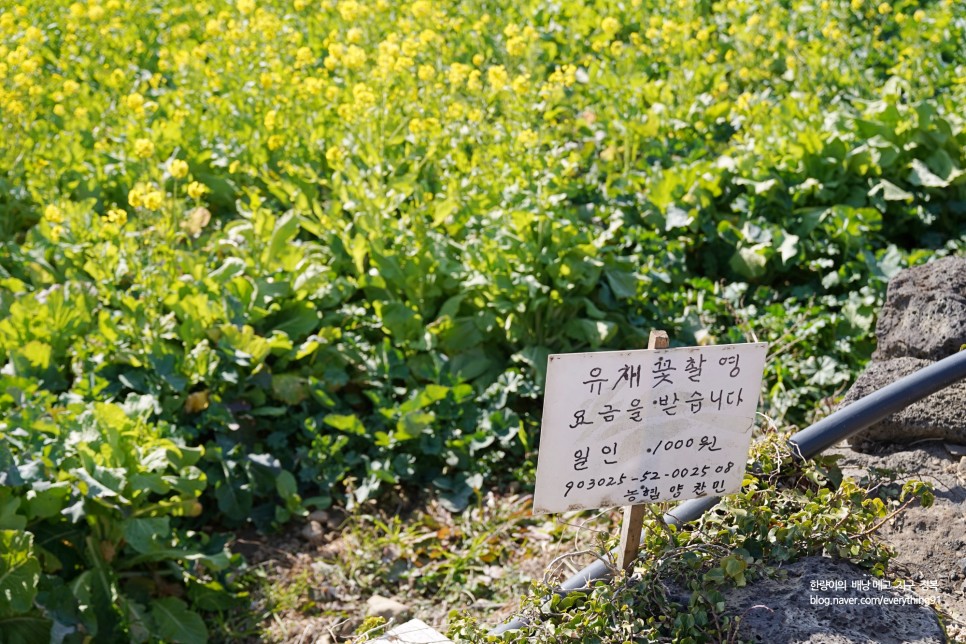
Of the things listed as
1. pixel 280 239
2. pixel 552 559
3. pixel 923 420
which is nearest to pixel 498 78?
pixel 280 239

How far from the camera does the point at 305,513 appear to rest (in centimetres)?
360

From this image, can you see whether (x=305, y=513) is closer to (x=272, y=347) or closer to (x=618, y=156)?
(x=272, y=347)

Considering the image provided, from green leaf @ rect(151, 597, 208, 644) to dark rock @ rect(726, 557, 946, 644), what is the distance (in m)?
1.78

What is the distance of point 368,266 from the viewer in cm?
445

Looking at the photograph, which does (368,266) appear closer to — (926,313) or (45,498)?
(45,498)

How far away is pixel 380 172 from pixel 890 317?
211 centimetres

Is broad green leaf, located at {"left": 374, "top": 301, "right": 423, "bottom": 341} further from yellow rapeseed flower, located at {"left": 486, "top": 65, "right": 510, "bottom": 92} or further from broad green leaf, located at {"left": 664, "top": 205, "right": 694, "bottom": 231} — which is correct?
broad green leaf, located at {"left": 664, "top": 205, "right": 694, "bottom": 231}

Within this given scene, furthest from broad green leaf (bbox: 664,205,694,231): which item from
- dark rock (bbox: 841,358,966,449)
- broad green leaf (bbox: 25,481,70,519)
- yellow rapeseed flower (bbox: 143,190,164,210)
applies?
broad green leaf (bbox: 25,481,70,519)

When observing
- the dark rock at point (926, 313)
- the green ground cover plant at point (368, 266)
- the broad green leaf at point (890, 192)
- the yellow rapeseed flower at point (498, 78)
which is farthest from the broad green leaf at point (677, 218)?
the dark rock at point (926, 313)

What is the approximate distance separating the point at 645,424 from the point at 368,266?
2.56 metres

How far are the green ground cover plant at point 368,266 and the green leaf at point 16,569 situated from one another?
11 millimetres

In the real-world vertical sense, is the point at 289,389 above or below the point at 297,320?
Result: below

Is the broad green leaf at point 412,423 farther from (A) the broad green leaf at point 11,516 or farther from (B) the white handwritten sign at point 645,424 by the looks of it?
(B) the white handwritten sign at point 645,424

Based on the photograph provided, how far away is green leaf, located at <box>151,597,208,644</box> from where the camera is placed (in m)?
3.15
